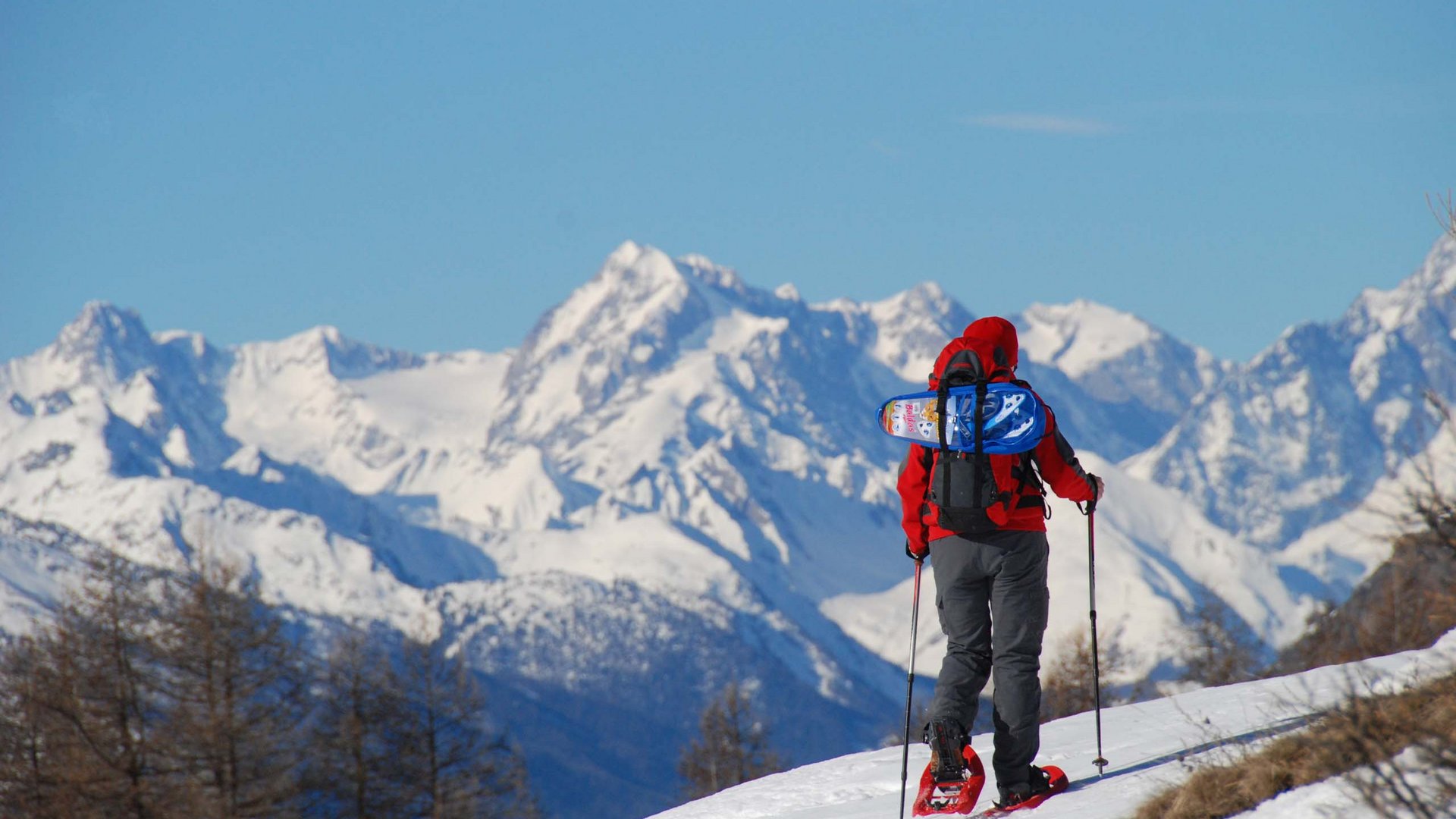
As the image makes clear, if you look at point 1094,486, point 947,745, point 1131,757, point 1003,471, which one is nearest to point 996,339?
point 1003,471

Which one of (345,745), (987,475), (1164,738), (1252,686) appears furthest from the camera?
(345,745)

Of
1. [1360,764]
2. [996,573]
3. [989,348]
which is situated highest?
[989,348]

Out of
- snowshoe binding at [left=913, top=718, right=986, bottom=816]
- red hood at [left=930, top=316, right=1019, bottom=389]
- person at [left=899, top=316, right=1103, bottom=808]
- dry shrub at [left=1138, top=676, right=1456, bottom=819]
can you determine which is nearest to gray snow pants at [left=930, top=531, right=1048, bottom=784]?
person at [left=899, top=316, right=1103, bottom=808]

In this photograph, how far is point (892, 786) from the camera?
12.0m

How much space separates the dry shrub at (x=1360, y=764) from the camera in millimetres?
5832

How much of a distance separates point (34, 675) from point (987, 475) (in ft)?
82.6

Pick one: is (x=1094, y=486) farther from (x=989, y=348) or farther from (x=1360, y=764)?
(x=1360, y=764)

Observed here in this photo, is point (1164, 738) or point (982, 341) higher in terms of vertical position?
point (982, 341)

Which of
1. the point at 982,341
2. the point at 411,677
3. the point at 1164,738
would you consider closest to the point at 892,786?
the point at 1164,738

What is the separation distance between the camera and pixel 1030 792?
958 cm

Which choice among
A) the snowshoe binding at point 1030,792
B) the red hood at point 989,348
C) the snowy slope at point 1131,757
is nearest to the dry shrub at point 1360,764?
the snowy slope at point 1131,757

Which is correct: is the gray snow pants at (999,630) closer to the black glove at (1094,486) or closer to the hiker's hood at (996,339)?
the black glove at (1094,486)

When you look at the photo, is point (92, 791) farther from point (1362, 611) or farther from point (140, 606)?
point (1362, 611)

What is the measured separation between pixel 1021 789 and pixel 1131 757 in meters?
1.51
